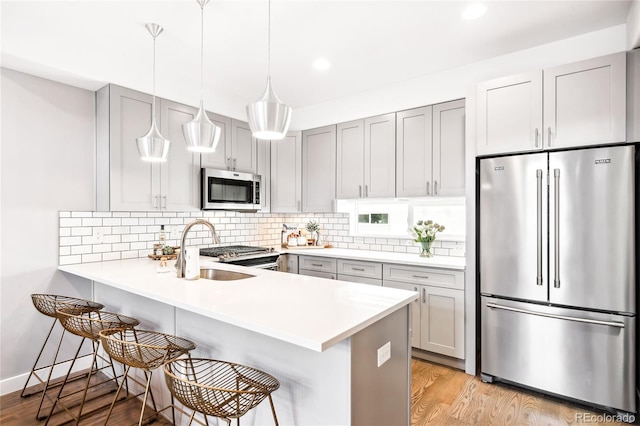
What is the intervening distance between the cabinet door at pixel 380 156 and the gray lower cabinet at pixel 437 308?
33.8 inches

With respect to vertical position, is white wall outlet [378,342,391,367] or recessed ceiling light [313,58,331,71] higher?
recessed ceiling light [313,58,331,71]

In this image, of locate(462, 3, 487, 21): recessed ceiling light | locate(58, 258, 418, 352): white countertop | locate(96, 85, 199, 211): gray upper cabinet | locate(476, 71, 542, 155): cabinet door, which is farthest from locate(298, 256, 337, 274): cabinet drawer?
locate(462, 3, 487, 21): recessed ceiling light

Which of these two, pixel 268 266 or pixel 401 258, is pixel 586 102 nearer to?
pixel 401 258

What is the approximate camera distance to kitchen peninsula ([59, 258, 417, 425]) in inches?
54.4

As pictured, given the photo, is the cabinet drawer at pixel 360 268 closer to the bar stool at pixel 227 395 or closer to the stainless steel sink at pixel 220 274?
the stainless steel sink at pixel 220 274

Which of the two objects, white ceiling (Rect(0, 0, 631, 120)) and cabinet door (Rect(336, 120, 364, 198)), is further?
cabinet door (Rect(336, 120, 364, 198))

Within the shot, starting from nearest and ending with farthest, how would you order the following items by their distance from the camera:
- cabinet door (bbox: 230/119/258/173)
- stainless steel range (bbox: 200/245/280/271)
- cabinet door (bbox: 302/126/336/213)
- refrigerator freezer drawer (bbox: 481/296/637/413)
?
refrigerator freezer drawer (bbox: 481/296/637/413) → stainless steel range (bbox: 200/245/280/271) → cabinet door (bbox: 230/119/258/173) → cabinet door (bbox: 302/126/336/213)

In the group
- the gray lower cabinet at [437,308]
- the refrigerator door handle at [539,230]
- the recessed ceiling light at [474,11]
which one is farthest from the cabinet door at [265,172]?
the refrigerator door handle at [539,230]

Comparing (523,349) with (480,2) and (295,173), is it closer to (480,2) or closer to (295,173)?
(480,2)

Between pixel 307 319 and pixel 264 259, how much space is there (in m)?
2.25

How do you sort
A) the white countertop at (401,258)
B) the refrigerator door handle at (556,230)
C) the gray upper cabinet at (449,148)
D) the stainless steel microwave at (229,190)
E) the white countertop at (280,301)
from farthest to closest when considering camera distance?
the stainless steel microwave at (229,190) → the gray upper cabinet at (449,148) → the white countertop at (401,258) → the refrigerator door handle at (556,230) → the white countertop at (280,301)

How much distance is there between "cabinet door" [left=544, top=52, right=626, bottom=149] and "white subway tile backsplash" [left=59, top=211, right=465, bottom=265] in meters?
1.34

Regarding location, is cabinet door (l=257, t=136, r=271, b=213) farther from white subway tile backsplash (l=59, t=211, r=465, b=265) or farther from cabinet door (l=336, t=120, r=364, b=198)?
cabinet door (l=336, t=120, r=364, b=198)

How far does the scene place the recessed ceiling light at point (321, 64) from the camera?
2.94m
